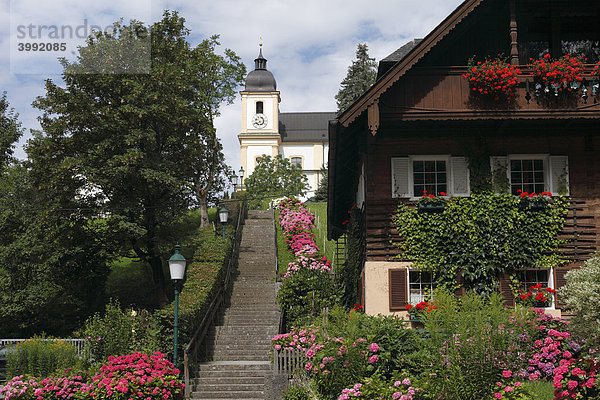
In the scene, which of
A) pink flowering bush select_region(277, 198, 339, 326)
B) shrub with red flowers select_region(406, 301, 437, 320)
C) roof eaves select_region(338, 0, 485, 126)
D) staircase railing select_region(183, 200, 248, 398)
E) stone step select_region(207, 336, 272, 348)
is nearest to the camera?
roof eaves select_region(338, 0, 485, 126)

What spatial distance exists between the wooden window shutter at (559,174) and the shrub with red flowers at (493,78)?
2.15 m

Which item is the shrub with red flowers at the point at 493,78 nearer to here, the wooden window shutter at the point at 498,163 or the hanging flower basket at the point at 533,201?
the wooden window shutter at the point at 498,163

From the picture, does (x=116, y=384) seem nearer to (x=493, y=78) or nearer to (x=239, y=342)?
(x=239, y=342)

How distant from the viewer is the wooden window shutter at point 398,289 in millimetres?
18648

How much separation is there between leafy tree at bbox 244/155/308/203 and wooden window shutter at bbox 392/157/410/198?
4035 cm

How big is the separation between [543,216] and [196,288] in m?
12.1

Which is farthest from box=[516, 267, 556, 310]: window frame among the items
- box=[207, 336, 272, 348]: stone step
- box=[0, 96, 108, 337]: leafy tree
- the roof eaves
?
box=[0, 96, 108, 337]: leafy tree

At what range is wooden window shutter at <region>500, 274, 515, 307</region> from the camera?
18.6 m

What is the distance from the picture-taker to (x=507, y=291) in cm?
1861

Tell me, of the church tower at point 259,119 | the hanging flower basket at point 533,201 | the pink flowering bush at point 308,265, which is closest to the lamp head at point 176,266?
the hanging flower basket at point 533,201

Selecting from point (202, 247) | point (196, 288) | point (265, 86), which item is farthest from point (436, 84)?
point (265, 86)

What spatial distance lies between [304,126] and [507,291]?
2969 inches

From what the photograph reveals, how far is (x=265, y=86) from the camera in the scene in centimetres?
8856

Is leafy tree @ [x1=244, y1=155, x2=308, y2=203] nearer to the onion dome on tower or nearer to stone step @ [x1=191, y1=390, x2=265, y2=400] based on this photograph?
the onion dome on tower
